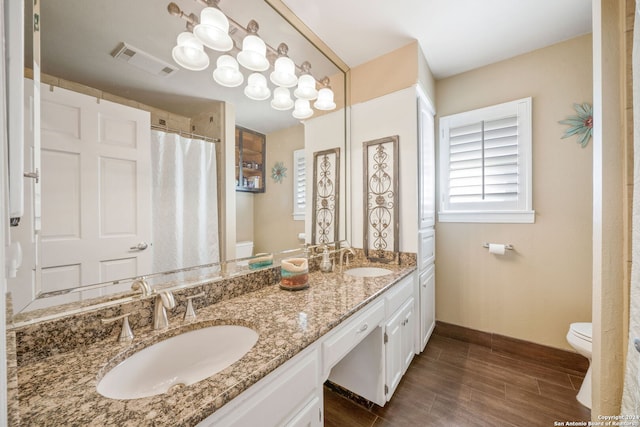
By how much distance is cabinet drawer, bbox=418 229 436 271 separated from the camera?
1886 mm

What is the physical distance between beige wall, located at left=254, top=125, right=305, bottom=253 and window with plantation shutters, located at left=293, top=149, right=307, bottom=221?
0.12 feet

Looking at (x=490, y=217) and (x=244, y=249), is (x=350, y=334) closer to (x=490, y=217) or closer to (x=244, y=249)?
(x=244, y=249)

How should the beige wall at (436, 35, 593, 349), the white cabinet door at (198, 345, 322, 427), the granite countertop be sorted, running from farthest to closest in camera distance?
the beige wall at (436, 35, 593, 349), the white cabinet door at (198, 345, 322, 427), the granite countertop

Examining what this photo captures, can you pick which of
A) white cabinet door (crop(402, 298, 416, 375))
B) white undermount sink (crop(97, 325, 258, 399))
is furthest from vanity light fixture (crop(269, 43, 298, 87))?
white cabinet door (crop(402, 298, 416, 375))

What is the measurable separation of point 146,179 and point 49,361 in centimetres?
61

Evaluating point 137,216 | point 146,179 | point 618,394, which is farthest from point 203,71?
point 618,394

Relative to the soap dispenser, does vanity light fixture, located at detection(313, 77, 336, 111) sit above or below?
above

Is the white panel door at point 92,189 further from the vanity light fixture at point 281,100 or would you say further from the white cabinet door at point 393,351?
the white cabinet door at point 393,351

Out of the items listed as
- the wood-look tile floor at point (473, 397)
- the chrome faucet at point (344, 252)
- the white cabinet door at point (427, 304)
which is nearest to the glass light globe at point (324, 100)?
the chrome faucet at point (344, 252)

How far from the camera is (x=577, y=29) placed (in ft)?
5.55

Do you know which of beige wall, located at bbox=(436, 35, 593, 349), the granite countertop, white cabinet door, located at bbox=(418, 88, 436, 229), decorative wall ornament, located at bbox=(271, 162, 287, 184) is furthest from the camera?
white cabinet door, located at bbox=(418, 88, 436, 229)

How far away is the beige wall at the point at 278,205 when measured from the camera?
139 cm

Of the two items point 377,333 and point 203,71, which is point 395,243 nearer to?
point 377,333

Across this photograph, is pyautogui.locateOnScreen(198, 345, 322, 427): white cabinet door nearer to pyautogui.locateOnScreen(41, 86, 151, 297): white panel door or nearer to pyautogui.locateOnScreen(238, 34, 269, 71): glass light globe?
pyautogui.locateOnScreen(41, 86, 151, 297): white panel door
